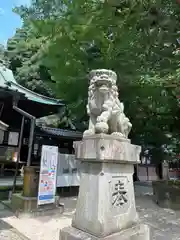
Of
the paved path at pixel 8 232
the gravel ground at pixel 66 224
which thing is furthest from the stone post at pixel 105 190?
the paved path at pixel 8 232

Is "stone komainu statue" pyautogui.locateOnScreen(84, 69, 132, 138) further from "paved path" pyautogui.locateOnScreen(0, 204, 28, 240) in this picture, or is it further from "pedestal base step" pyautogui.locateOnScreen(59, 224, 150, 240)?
"paved path" pyautogui.locateOnScreen(0, 204, 28, 240)

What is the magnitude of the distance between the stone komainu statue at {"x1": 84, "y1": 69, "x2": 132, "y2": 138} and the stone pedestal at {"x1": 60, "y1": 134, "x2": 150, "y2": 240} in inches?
10.2

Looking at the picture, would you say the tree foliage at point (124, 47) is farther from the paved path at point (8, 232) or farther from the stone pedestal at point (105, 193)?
the paved path at point (8, 232)

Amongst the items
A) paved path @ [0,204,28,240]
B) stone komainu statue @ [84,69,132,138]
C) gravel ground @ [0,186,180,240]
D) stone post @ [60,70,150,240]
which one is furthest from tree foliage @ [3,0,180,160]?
paved path @ [0,204,28,240]

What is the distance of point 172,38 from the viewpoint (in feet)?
20.1

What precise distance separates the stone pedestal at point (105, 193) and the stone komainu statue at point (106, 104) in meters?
0.26

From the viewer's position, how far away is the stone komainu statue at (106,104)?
10.5ft

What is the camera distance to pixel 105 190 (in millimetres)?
2822

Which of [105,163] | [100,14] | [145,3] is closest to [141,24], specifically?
[145,3]

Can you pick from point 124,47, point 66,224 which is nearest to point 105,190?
point 66,224

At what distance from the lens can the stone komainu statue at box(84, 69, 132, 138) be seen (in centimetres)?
321

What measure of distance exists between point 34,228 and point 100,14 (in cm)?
578

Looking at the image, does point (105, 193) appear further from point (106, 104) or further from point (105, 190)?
point (106, 104)

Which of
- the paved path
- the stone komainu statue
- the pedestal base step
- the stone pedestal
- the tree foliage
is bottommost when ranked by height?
the paved path
